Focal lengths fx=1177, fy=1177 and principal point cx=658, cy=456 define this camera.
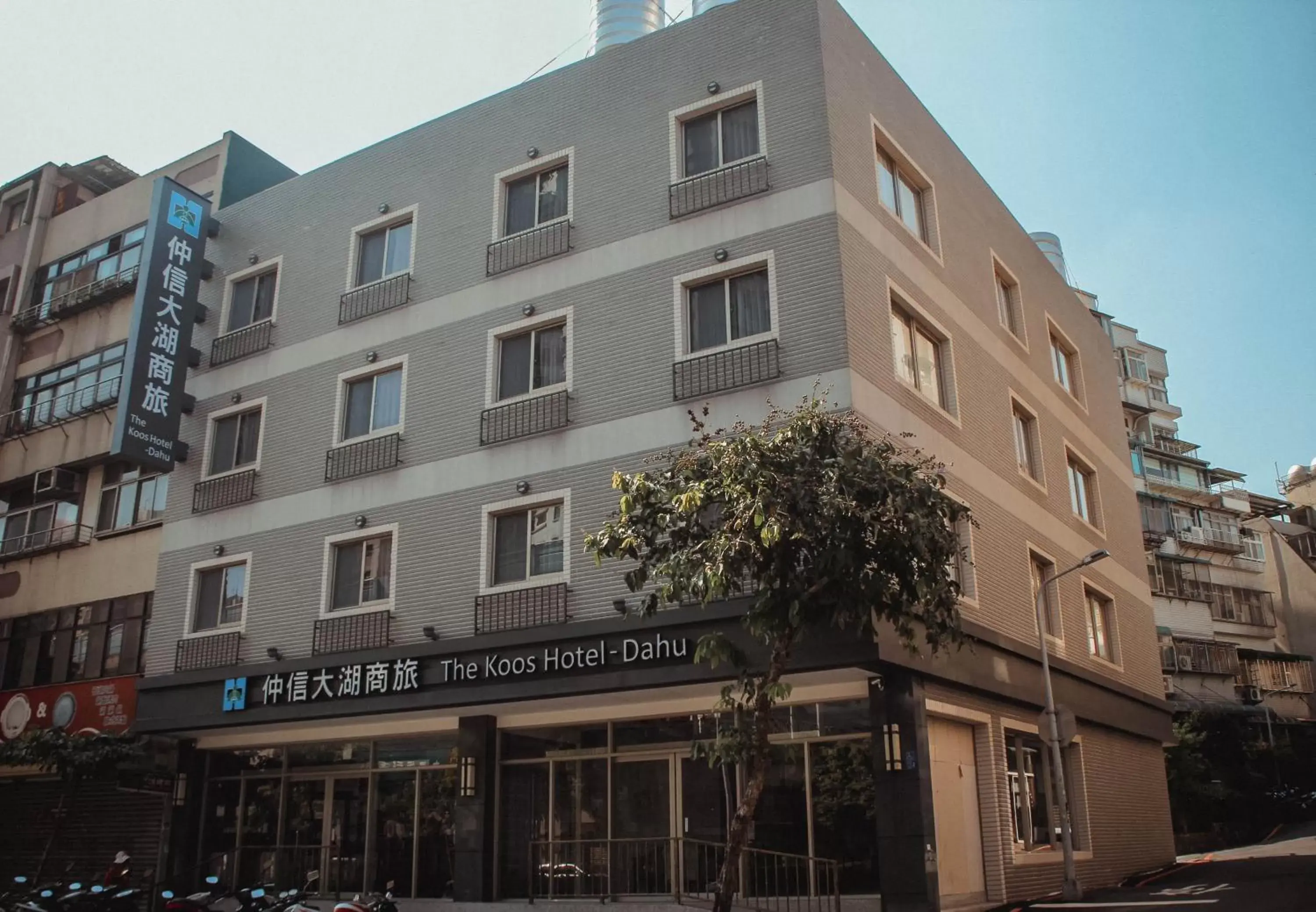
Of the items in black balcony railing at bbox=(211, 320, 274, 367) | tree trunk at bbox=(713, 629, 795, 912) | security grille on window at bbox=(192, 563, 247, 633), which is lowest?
tree trunk at bbox=(713, 629, 795, 912)

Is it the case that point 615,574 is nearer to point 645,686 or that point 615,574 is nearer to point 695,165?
point 645,686

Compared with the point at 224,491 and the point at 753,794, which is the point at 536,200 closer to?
the point at 224,491

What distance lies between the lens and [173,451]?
2341 centimetres

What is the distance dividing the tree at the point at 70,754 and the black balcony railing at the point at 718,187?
13793 mm

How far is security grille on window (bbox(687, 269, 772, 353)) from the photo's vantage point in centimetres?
1773

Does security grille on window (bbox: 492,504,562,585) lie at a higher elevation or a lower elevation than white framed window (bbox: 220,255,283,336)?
lower

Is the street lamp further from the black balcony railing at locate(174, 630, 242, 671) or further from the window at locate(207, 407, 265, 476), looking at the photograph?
the window at locate(207, 407, 265, 476)

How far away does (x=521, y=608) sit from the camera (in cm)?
1819

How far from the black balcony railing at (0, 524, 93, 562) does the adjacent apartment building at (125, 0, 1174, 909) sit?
4277mm

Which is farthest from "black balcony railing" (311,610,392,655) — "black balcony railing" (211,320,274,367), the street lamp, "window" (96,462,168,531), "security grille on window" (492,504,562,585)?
the street lamp

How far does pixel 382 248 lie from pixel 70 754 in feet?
35.3

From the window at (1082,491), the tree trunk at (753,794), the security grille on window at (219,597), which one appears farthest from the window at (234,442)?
the window at (1082,491)

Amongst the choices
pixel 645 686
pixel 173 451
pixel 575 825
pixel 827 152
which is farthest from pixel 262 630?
pixel 827 152

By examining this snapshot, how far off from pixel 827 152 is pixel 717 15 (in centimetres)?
369
